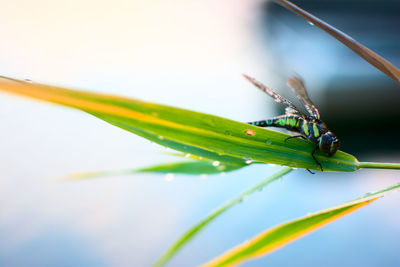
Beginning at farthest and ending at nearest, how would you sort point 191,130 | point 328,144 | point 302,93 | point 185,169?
1. point 302,93
2. point 185,169
3. point 328,144
4. point 191,130

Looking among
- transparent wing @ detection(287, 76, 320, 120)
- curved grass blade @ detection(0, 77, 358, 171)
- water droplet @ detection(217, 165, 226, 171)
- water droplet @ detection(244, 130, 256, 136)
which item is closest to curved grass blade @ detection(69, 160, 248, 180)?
water droplet @ detection(217, 165, 226, 171)

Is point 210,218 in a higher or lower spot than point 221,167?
lower

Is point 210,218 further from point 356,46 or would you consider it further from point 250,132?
point 356,46

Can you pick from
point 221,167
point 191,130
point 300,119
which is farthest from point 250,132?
point 300,119

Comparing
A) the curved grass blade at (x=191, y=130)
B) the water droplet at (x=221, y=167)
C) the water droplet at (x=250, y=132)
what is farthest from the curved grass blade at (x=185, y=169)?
the water droplet at (x=250, y=132)

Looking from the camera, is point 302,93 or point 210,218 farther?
point 302,93

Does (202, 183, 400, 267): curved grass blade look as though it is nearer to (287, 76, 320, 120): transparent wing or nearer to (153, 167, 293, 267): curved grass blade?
(153, 167, 293, 267): curved grass blade

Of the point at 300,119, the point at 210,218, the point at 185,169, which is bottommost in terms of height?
the point at 210,218
